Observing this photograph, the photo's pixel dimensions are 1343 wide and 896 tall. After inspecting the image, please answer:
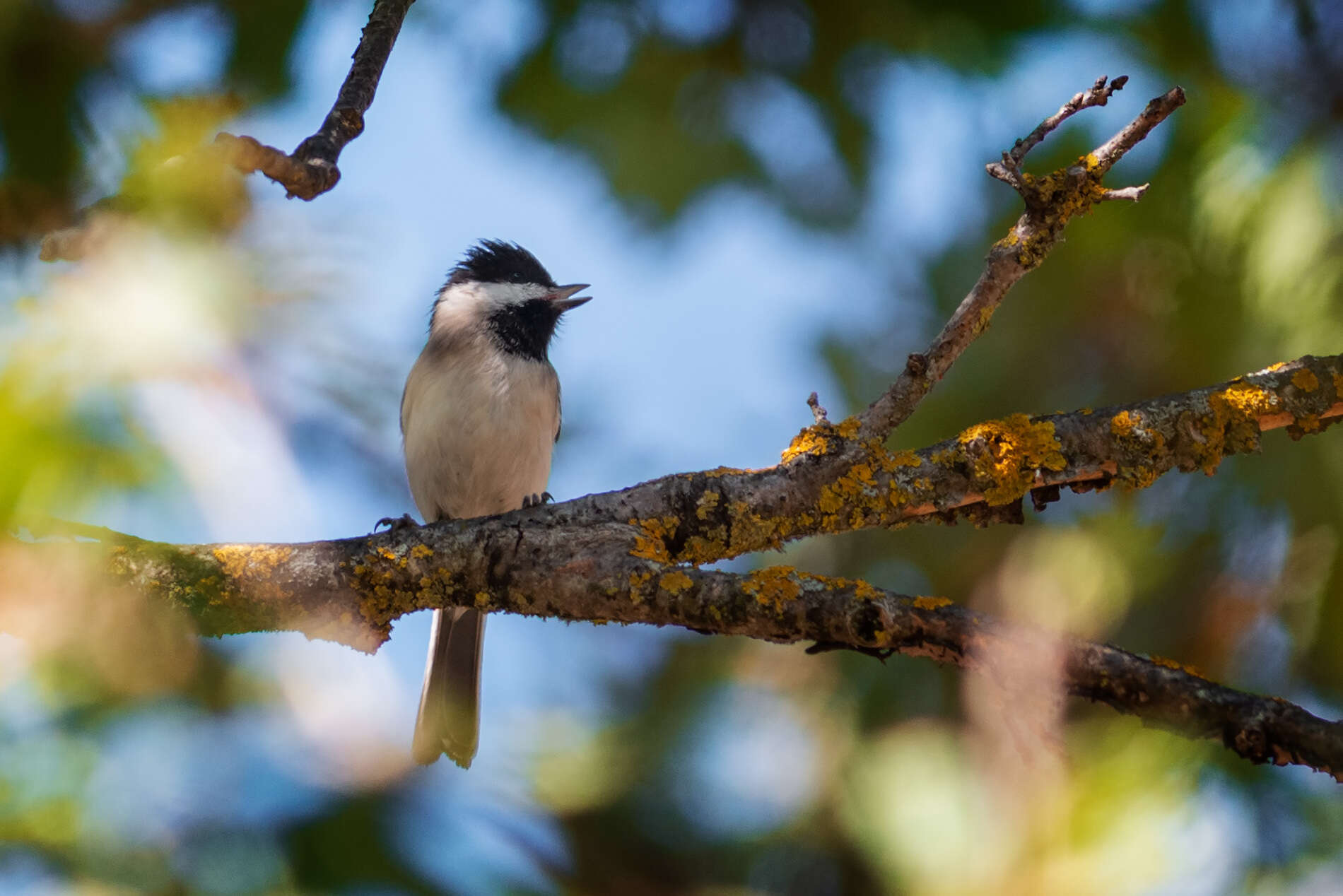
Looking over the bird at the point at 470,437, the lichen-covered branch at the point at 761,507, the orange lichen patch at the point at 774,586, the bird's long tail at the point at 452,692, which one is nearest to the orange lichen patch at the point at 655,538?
the lichen-covered branch at the point at 761,507

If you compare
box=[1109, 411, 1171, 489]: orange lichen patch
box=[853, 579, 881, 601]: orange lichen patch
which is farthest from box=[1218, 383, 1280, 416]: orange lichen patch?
box=[853, 579, 881, 601]: orange lichen patch

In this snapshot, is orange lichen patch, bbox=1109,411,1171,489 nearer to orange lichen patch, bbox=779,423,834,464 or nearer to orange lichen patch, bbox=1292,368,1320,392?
orange lichen patch, bbox=1292,368,1320,392

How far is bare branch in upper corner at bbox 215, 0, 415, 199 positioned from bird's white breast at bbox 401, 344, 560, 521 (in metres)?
1.53

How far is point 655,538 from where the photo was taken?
7.15ft

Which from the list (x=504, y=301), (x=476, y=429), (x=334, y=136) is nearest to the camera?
(x=334, y=136)

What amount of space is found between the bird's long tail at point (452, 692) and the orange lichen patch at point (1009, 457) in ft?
4.98

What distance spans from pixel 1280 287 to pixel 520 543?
90.3 inches

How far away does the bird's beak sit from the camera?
13.3 ft

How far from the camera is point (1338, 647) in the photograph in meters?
2.77

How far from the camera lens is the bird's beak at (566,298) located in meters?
4.05

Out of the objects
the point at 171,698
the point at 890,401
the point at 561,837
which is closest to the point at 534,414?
the point at 561,837

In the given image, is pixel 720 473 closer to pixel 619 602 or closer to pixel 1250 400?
pixel 619 602

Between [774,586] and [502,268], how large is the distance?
283cm

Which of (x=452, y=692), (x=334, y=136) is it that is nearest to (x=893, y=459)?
(x=334, y=136)
